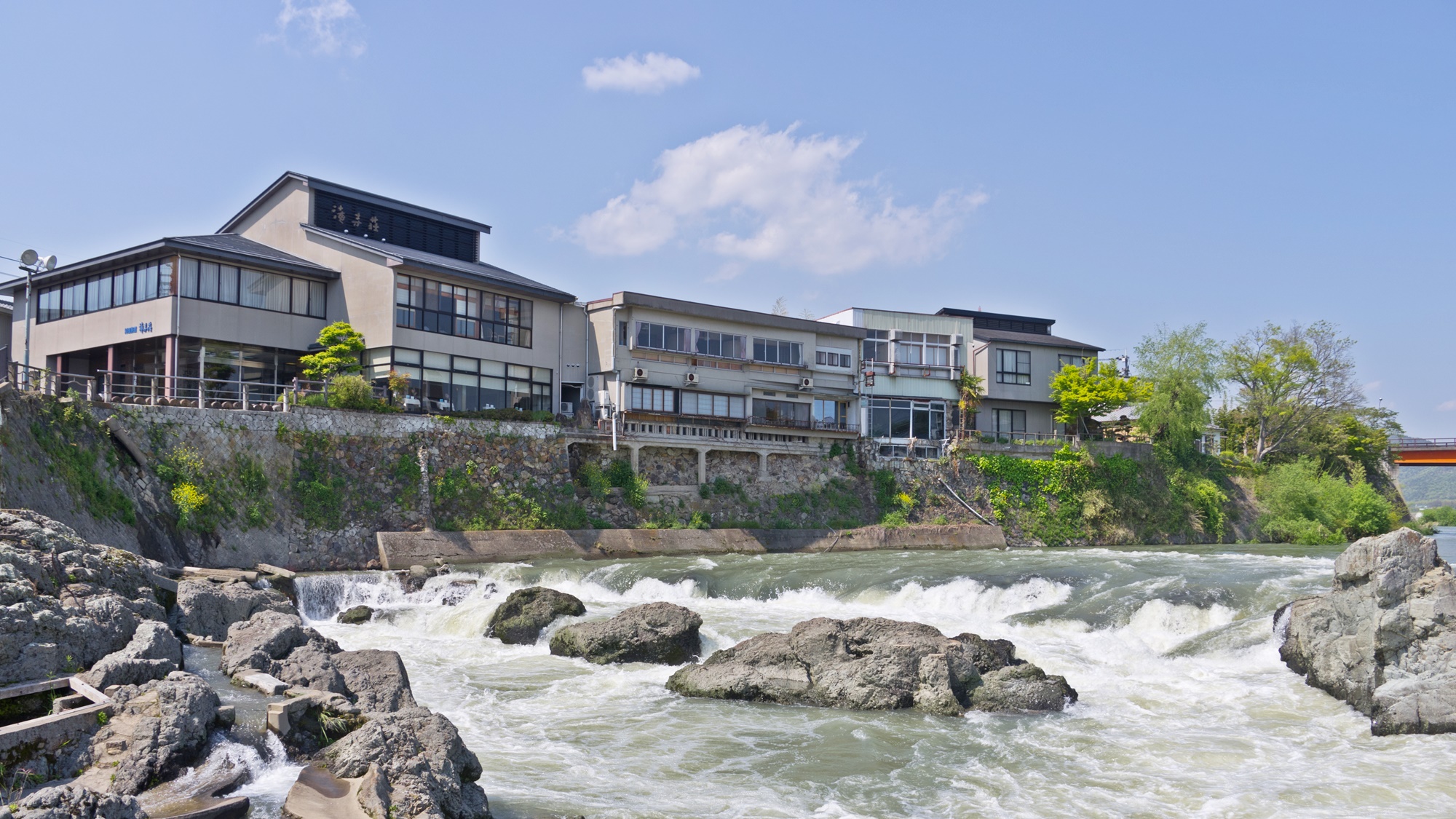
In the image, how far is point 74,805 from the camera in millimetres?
7266

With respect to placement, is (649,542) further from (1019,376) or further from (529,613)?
(1019,376)

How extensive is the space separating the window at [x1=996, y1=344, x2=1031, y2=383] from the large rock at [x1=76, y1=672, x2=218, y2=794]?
4589 centimetres

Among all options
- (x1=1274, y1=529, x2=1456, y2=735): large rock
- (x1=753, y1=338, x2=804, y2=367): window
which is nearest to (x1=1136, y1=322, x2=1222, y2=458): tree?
(x1=753, y1=338, x2=804, y2=367): window

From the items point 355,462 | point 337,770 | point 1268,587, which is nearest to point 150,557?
point 355,462

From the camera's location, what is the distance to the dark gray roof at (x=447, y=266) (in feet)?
117

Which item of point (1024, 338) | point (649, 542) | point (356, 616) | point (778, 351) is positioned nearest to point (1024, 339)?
point (1024, 338)

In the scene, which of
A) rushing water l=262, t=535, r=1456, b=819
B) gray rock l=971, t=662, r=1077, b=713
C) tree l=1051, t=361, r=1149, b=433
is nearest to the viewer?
rushing water l=262, t=535, r=1456, b=819

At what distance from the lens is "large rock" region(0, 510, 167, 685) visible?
1052 centimetres

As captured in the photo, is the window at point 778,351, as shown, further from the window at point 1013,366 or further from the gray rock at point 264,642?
the gray rock at point 264,642

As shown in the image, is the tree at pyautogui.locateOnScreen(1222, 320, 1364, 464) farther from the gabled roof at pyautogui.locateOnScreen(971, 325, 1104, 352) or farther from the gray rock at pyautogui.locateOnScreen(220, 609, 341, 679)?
the gray rock at pyautogui.locateOnScreen(220, 609, 341, 679)

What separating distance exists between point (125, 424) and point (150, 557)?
167 inches

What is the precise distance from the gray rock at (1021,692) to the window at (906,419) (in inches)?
1258

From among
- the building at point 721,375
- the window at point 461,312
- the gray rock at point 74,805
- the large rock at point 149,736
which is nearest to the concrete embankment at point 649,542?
the building at point 721,375

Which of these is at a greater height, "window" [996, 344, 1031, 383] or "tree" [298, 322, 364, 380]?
"window" [996, 344, 1031, 383]
